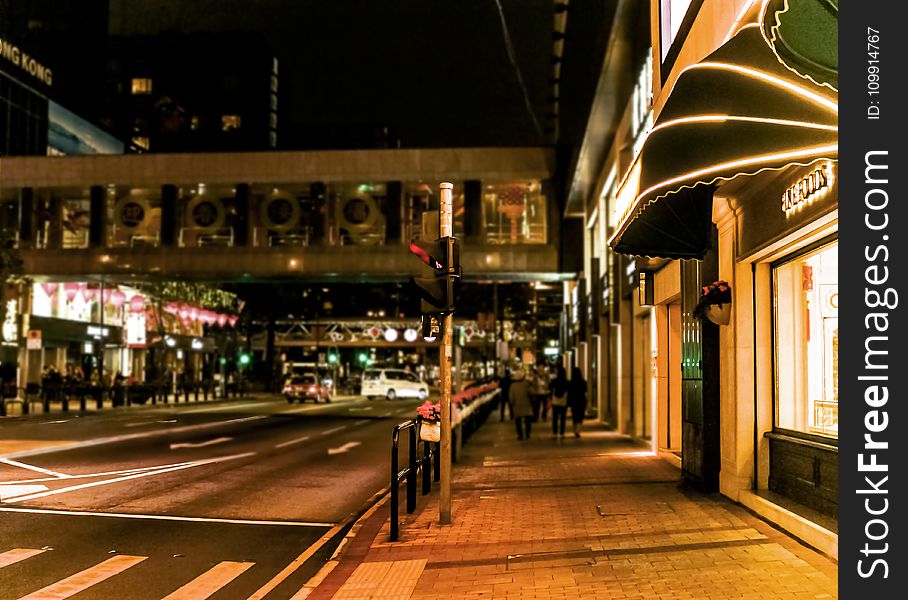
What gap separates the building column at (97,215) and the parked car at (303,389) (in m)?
13.1

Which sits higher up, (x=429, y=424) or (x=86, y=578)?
(x=429, y=424)

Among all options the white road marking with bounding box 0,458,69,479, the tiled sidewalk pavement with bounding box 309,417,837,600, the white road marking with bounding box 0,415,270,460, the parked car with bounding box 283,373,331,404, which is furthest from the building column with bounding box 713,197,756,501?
the parked car with bounding box 283,373,331,404

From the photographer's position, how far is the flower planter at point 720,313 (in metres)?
11.0

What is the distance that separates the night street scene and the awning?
2 cm

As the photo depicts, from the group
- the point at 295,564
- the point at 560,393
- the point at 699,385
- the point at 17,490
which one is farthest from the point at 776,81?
the point at 560,393

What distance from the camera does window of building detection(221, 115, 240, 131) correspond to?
106m

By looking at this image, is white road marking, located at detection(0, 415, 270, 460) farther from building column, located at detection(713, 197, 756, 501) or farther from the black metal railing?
building column, located at detection(713, 197, 756, 501)

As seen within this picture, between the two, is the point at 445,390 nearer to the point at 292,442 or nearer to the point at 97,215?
the point at 292,442

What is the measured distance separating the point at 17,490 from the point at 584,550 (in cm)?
857

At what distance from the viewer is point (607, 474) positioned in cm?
1494

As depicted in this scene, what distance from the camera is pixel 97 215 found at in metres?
42.9

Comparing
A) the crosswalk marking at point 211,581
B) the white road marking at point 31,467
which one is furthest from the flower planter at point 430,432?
the white road marking at point 31,467

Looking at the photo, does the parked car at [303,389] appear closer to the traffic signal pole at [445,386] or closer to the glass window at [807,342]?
the traffic signal pole at [445,386]

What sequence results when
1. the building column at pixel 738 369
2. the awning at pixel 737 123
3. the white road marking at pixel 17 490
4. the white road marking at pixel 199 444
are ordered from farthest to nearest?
the white road marking at pixel 199 444 → the white road marking at pixel 17 490 → the building column at pixel 738 369 → the awning at pixel 737 123
